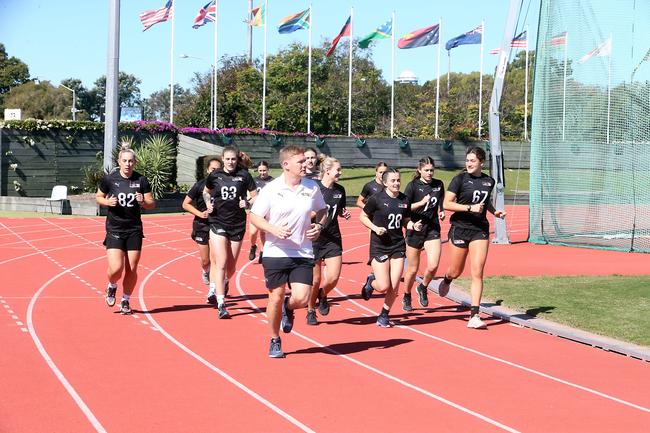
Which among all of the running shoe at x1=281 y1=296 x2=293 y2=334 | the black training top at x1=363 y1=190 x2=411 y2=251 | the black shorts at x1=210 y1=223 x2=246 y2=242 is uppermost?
the black training top at x1=363 y1=190 x2=411 y2=251

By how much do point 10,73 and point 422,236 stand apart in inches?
3391

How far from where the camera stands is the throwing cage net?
2306cm

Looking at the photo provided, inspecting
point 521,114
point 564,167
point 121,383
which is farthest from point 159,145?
point 521,114

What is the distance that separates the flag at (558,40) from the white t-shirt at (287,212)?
16.1 meters

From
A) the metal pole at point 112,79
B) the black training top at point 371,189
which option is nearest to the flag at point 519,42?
the black training top at point 371,189

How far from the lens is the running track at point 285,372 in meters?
Result: 7.08

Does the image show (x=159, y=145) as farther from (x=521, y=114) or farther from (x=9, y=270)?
(x=521, y=114)

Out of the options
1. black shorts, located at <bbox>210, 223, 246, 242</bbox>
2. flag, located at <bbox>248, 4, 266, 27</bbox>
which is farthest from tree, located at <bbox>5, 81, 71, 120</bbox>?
black shorts, located at <bbox>210, 223, 246, 242</bbox>

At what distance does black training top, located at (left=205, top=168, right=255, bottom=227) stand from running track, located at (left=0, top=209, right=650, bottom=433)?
122cm

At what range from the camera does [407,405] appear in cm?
757

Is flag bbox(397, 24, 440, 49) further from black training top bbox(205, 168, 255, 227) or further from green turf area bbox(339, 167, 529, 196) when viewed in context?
black training top bbox(205, 168, 255, 227)

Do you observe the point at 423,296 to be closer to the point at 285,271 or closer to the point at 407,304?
the point at 407,304

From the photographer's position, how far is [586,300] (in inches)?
538

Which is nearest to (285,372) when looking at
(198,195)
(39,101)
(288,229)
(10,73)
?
(288,229)
